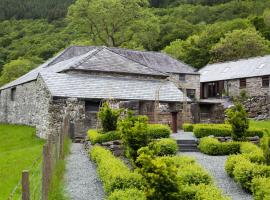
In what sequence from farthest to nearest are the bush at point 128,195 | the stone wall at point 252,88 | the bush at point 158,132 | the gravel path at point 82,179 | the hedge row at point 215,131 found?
the stone wall at point 252,88, the hedge row at point 215,131, the bush at point 158,132, the gravel path at point 82,179, the bush at point 128,195

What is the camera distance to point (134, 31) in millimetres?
67062

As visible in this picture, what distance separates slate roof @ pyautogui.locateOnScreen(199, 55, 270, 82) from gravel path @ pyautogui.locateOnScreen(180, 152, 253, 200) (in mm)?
28439

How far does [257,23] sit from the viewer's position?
81.2 metres

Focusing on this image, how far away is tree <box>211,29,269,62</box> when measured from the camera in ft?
208

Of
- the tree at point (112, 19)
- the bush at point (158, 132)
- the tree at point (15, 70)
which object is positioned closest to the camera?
the bush at point (158, 132)

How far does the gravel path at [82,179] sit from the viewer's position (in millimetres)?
12570

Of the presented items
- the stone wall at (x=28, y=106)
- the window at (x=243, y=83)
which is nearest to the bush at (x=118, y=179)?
the stone wall at (x=28, y=106)

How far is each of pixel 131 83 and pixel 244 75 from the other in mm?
18942

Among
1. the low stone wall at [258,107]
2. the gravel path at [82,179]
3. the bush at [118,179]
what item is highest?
the low stone wall at [258,107]

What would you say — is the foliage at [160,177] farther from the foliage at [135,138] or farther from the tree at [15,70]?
the tree at [15,70]

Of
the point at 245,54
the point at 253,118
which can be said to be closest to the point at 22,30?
the point at 245,54

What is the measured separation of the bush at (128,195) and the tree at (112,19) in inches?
2099

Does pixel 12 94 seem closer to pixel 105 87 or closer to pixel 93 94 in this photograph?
pixel 105 87

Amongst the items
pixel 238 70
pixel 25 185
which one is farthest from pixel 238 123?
pixel 238 70
